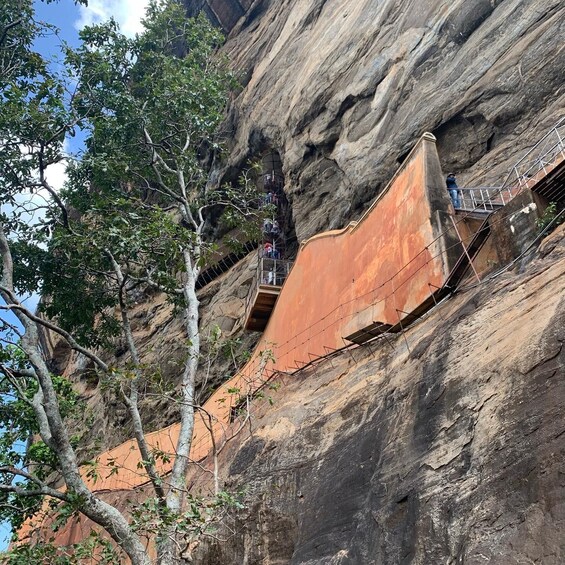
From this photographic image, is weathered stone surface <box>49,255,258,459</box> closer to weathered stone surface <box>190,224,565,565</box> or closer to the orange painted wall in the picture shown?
the orange painted wall

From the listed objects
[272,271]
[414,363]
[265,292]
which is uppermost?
[272,271]

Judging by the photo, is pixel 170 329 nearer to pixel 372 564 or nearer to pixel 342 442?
pixel 342 442

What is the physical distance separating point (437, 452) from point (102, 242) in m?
7.13

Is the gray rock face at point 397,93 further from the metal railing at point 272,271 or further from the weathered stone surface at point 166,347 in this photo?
the weathered stone surface at point 166,347

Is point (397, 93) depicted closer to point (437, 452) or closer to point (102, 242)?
point (102, 242)

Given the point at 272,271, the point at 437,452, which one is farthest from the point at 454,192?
the point at 272,271

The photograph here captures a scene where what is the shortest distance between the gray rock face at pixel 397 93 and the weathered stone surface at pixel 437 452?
20.4 ft

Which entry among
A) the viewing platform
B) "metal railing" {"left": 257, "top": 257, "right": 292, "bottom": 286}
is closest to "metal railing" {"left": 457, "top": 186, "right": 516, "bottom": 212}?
the viewing platform

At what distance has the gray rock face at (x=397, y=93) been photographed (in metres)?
13.5

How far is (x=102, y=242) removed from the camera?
36.3 feet

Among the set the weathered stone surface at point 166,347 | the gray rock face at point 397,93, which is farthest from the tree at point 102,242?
the weathered stone surface at point 166,347

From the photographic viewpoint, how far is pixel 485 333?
271 inches

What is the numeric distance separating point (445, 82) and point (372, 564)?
1214 centimetres

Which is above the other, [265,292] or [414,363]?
[265,292]
